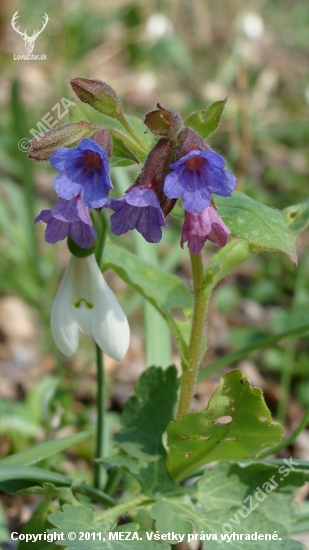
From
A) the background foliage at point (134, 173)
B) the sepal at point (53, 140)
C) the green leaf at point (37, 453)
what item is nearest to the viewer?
the sepal at point (53, 140)

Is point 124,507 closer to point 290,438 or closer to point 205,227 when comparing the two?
point 290,438

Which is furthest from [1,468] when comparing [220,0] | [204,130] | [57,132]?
[220,0]

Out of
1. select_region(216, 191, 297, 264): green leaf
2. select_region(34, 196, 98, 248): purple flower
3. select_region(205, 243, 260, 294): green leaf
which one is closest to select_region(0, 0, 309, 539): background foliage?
select_region(205, 243, 260, 294): green leaf

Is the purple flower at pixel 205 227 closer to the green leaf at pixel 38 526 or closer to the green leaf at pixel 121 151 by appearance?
the green leaf at pixel 121 151

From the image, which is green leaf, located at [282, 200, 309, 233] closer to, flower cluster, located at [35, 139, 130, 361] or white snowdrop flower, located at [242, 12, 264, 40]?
flower cluster, located at [35, 139, 130, 361]

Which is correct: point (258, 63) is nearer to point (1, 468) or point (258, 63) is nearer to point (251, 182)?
point (251, 182)

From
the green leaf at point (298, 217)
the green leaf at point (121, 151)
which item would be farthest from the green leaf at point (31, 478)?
the green leaf at point (298, 217)

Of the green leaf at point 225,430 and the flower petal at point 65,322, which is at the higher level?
the flower petal at point 65,322

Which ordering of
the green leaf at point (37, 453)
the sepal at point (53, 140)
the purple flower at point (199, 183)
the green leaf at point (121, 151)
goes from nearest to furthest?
the purple flower at point (199, 183), the sepal at point (53, 140), the green leaf at point (121, 151), the green leaf at point (37, 453)
